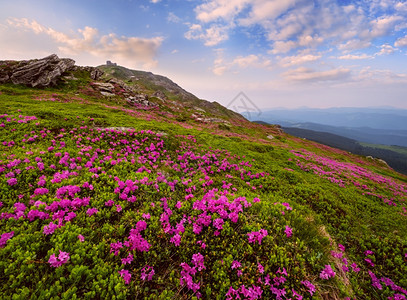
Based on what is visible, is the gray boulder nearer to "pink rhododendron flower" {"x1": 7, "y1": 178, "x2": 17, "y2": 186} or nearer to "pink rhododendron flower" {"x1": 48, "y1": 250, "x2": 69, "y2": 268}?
"pink rhododendron flower" {"x1": 7, "y1": 178, "x2": 17, "y2": 186}

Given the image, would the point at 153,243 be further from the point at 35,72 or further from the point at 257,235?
the point at 35,72

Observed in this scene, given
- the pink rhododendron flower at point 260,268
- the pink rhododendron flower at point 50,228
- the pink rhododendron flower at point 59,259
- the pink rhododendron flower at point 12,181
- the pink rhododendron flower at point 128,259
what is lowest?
the pink rhododendron flower at point 260,268

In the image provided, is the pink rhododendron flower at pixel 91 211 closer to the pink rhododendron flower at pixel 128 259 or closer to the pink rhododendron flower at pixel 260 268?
the pink rhododendron flower at pixel 128 259

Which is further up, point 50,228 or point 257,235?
point 50,228

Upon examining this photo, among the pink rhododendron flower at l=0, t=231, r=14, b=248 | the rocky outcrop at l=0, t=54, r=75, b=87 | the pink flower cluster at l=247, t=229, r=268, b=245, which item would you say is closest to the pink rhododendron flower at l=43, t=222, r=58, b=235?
the pink rhododendron flower at l=0, t=231, r=14, b=248

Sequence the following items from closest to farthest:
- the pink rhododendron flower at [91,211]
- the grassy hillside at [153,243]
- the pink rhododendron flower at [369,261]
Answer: the grassy hillside at [153,243] < the pink rhododendron flower at [91,211] < the pink rhododendron flower at [369,261]

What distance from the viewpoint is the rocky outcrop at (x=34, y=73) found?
28644 mm

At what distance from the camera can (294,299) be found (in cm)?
348

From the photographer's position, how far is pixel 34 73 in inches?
1196

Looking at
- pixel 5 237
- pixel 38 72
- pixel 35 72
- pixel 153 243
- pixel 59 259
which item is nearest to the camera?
pixel 59 259

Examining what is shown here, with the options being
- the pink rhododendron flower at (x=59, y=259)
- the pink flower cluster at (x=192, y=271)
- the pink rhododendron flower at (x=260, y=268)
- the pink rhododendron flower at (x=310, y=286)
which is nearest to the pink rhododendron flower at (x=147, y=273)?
the pink flower cluster at (x=192, y=271)

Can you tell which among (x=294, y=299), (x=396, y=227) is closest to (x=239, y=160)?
(x=396, y=227)

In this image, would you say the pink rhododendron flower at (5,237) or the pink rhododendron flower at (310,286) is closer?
the pink rhododendron flower at (5,237)

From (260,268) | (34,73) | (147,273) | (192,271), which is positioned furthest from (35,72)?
(260,268)
